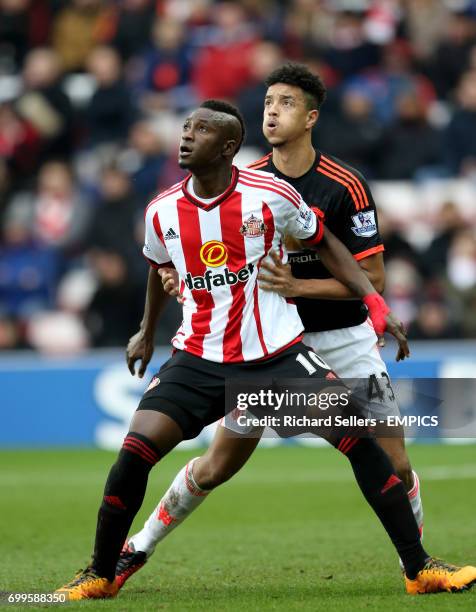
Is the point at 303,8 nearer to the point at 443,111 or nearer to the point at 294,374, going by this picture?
the point at 443,111

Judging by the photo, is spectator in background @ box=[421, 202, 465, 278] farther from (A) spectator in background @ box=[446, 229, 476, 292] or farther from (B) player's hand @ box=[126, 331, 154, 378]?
(B) player's hand @ box=[126, 331, 154, 378]

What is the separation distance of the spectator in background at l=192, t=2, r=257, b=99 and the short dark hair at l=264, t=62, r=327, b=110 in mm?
9108

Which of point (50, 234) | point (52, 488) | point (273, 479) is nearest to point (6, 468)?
point (52, 488)

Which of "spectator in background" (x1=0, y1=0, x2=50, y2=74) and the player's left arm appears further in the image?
"spectator in background" (x1=0, y1=0, x2=50, y2=74)

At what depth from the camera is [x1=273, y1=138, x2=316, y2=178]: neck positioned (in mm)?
6336

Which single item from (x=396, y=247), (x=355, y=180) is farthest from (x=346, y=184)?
(x=396, y=247)

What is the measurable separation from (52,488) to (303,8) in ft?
26.6

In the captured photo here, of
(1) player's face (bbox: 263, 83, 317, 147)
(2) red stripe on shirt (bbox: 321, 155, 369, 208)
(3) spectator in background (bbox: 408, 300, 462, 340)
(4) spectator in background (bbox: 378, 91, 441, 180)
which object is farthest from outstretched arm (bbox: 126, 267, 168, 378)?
(4) spectator in background (bbox: 378, 91, 441, 180)

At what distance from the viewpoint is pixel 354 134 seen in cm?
1475

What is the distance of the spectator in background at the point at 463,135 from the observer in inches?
598

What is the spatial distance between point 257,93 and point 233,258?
9445mm

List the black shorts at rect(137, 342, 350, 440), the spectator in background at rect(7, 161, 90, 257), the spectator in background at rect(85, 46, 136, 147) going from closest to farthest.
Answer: the black shorts at rect(137, 342, 350, 440), the spectator in background at rect(7, 161, 90, 257), the spectator in background at rect(85, 46, 136, 147)

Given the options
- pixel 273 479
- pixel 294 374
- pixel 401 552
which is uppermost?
pixel 294 374

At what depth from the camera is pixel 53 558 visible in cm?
716
